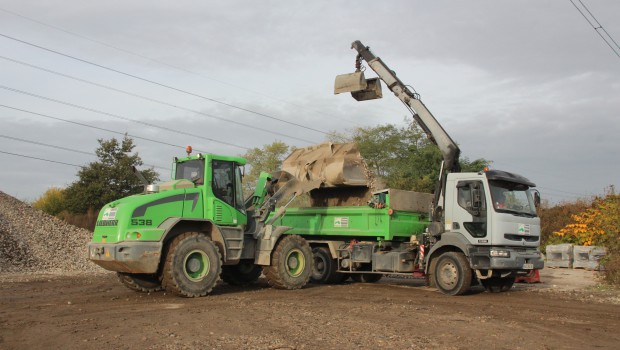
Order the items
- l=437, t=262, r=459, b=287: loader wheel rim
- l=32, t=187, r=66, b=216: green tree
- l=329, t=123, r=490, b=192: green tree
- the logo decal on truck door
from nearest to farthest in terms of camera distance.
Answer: l=437, t=262, r=459, b=287: loader wheel rim, the logo decal on truck door, l=329, t=123, r=490, b=192: green tree, l=32, t=187, r=66, b=216: green tree

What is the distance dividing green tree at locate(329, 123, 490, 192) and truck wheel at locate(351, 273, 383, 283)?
1866 cm

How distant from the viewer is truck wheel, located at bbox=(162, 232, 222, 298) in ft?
37.3

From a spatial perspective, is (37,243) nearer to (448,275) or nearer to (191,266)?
(191,266)

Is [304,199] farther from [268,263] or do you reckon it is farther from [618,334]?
[618,334]

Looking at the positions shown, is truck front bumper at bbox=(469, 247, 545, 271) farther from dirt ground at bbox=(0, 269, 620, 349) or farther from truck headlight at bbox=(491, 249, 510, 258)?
dirt ground at bbox=(0, 269, 620, 349)

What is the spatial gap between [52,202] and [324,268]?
36590 mm

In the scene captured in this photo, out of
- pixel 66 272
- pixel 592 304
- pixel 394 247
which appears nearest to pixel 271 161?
pixel 66 272

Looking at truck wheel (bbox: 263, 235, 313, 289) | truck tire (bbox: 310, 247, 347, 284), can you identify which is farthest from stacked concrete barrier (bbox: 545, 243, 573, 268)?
truck wheel (bbox: 263, 235, 313, 289)

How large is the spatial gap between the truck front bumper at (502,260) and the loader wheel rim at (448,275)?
506mm

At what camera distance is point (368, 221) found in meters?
14.6

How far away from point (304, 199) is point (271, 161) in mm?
38314

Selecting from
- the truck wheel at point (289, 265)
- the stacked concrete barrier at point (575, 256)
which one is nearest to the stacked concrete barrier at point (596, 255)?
the stacked concrete barrier at point (575, 256)

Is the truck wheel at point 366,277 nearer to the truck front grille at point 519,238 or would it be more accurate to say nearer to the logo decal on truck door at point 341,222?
the logo decal on truck door at point 341,222

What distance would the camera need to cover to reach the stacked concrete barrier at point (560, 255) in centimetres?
2059
